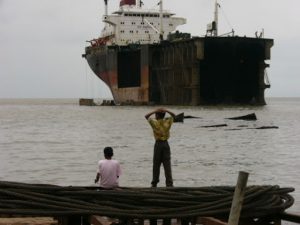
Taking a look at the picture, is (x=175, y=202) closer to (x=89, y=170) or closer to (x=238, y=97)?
(x=89, y=170)

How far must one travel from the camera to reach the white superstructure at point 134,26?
71.9 m

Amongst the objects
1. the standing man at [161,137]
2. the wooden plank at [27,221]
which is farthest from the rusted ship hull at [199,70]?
the wooden plank at [27,221]

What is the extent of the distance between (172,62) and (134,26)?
1329 centimetres

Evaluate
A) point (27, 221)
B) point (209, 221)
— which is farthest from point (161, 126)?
point (27, 221)

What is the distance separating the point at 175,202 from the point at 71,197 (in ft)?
4.11

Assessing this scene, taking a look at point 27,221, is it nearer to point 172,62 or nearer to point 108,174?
point 108,174

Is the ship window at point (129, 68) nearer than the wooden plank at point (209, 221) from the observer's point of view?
No

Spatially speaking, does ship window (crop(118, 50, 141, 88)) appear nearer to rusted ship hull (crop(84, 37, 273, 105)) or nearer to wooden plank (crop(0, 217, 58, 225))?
rusted ship hull (crop(84, 37, 273, 105))

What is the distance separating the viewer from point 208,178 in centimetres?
1786

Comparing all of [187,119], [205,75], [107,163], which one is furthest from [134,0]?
[107,163]

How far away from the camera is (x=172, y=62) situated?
6166 cm

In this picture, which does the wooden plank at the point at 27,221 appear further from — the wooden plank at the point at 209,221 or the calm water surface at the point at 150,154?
the calm water surface at the point at 150,154

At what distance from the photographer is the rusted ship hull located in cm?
5662

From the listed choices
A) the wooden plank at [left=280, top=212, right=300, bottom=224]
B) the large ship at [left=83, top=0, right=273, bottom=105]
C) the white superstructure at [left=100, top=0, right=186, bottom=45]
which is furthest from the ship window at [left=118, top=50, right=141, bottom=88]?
the wooden plank at [left=280, top=212, right=300, bottom=224]
